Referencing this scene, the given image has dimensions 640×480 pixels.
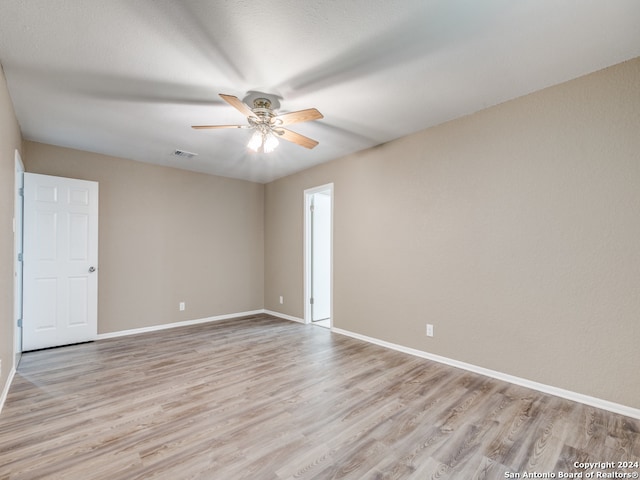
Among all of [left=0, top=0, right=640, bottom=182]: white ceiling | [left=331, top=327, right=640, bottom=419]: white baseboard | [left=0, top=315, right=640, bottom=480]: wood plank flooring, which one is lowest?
[left=0, top=315, right=640, bottom=480]: wood plank flooring

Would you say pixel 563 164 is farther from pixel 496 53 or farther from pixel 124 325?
pixel 124 325

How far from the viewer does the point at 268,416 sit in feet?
7.21

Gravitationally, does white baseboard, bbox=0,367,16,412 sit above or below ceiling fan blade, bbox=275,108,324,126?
below

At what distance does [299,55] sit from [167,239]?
368 cm

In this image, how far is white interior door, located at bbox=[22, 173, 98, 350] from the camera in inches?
140

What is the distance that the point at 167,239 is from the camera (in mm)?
4750

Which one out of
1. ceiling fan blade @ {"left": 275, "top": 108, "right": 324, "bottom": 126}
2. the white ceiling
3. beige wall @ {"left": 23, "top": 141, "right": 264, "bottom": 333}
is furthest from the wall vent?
ceiling fan blade @ {"left": 275, "top": 108, "right": 324, "bottom": 126}

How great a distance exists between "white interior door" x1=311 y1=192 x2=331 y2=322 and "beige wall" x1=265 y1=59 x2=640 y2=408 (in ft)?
3.59

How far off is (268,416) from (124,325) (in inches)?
126

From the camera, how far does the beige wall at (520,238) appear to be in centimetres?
223

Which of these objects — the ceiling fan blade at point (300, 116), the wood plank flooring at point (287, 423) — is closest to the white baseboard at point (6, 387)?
the wood plank flooring at point (287, 423)

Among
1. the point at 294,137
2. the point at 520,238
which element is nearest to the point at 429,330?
the point at 520,238

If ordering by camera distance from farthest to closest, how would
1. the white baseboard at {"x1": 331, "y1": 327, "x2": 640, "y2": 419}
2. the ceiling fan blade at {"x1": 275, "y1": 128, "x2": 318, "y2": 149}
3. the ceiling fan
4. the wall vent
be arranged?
the wall vent → the ceiling fan blade at {"x1": 275, "y1": 128, "x2": 318, "y2": 149} → the ceiling fan → the white baseboard at {"x1": 331, "y1": 327, "x2": 640, "y2": 419}

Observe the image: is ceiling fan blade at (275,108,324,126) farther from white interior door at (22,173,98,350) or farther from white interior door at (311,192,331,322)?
white interior door at (22,173,98,350)
